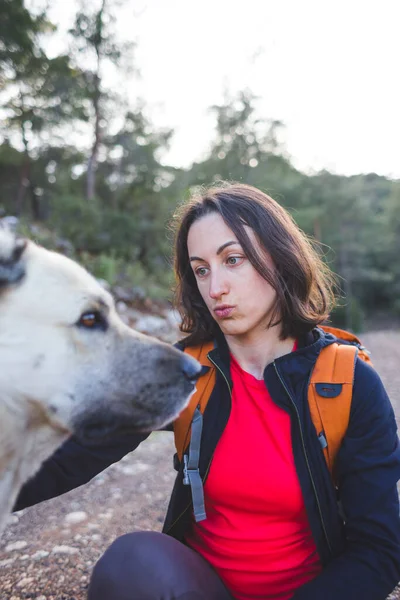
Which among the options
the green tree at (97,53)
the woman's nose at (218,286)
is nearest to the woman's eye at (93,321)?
the woman's nose at (218,286)

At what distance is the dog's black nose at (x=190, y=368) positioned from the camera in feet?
5.73

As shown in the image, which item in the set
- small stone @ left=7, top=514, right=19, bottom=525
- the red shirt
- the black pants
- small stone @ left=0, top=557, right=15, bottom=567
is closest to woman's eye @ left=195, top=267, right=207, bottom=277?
the red shirt

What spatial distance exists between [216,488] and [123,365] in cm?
58

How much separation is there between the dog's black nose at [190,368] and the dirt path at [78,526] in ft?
4.23

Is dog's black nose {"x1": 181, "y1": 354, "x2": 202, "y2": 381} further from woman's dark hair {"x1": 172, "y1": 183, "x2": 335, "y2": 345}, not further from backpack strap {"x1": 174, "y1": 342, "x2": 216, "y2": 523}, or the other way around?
woman's dark hair {"x1": 172, "y1": 183, "x2": 335, "y2": 345}

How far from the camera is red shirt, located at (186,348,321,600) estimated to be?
5.31ft

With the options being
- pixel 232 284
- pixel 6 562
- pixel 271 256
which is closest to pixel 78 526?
pixel 6 562

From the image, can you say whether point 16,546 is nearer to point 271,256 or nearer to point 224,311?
point 224,311

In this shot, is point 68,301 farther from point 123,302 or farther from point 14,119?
point 14,119

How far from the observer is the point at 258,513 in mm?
1663

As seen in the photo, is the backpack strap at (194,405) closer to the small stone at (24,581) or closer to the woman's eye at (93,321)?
the woman's eye at (93,321)

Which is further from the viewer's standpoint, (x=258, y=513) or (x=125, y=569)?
(x=258, y=513)

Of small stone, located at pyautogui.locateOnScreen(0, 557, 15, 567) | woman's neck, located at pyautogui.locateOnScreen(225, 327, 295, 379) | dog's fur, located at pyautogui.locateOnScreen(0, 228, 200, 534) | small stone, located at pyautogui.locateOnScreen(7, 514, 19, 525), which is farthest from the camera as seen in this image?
small stone, located at pyautogui.locateOnScreen(7, 514, 19, 525)

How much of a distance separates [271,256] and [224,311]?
32 centimetres
